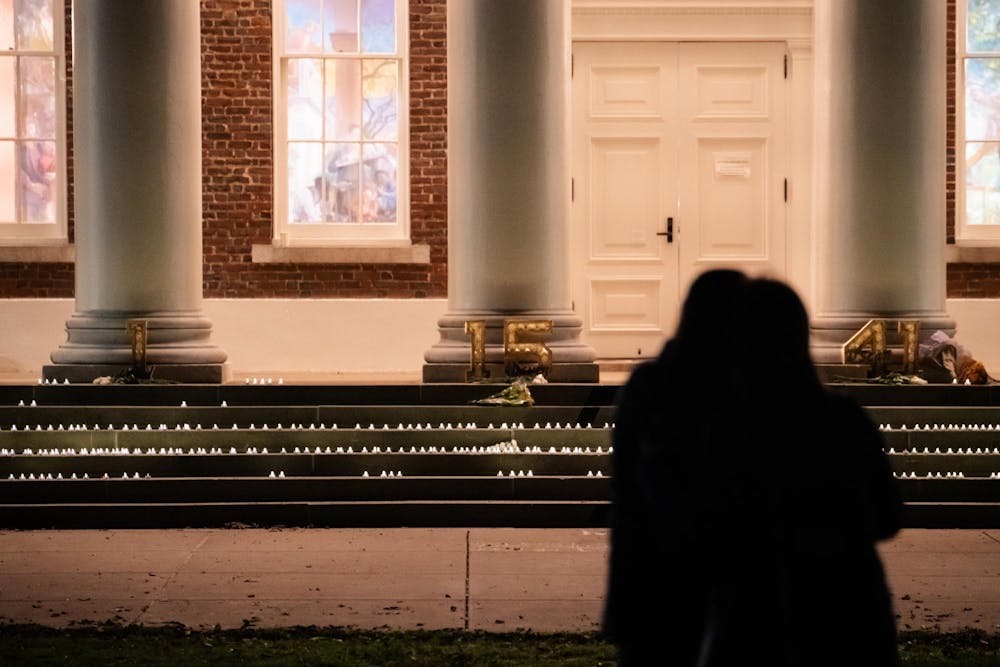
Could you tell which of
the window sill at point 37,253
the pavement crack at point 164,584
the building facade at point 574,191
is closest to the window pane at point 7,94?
the building facade at point 574,191

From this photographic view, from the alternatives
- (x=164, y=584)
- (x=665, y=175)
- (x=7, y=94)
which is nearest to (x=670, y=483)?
(x=164, y=584)

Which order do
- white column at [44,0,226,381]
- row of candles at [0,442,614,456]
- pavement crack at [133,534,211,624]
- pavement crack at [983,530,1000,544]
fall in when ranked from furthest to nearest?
white column at [44,0,226,381]
row of candles at [0,442,614,456]
pavement crack at [983,530,1000,544]
pavement crack at [133,534,211,624]

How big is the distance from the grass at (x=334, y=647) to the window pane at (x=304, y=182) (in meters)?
8.76

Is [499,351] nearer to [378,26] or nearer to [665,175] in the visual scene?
[665,175]

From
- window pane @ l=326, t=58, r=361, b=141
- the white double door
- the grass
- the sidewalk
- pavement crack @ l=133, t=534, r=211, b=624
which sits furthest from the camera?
window pane @ l=326, t=58, r=361, b=141

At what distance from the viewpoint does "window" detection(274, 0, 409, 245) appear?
15883 mm

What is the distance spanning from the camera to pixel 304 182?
1598 cm

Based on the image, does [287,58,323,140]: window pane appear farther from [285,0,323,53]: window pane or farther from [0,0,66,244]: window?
[0,0,66,244]: window

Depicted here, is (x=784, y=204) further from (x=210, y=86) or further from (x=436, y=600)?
(x=436, y=600)

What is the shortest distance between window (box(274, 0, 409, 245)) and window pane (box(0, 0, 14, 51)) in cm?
259

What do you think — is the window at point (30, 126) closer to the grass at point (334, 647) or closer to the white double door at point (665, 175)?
the white double door at point (665, 175)

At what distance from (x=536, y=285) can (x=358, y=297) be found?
Result: 360cm

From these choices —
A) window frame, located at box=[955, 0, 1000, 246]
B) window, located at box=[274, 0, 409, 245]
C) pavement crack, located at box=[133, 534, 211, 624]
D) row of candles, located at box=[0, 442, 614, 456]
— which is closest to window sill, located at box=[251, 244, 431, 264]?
window, located at box=[274, 0, 409, 245]

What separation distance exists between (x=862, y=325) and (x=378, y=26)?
5972mm
